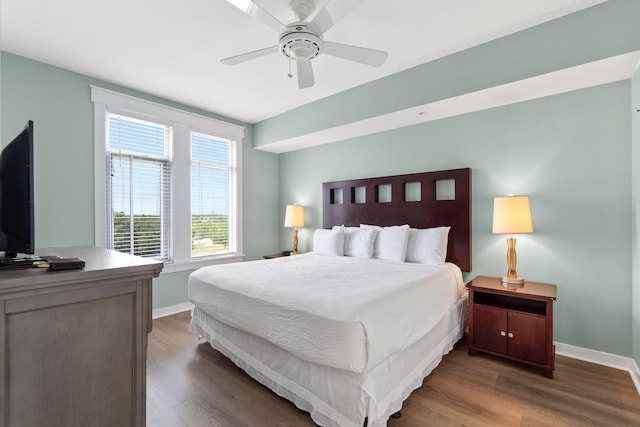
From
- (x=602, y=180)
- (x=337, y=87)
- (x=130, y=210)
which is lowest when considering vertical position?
(x=130, y=210)

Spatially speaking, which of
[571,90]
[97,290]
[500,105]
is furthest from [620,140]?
[97,290]

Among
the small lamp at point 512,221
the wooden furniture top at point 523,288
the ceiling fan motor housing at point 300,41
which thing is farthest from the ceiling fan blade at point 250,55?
the wooden furniture top at point 523,288

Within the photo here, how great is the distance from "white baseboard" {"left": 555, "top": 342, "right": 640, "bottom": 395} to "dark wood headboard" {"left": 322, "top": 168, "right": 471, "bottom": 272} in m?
1.02

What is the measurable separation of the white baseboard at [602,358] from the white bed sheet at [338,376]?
1038 mm

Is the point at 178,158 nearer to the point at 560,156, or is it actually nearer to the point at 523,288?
the point at 523,288

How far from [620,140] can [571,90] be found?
0.59m

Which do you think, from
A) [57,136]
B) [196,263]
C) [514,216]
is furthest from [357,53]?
[196,263]

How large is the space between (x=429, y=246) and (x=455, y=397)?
147 cm

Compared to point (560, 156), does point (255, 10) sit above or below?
above

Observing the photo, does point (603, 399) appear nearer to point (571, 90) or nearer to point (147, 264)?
point (571, 90)

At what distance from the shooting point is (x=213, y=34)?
97.2 inches

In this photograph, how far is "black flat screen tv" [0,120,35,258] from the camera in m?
0.99

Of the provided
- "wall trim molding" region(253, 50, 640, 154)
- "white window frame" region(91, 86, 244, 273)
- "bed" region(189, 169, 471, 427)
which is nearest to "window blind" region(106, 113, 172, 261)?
"white window frame" region(91, 86, 244, 273)

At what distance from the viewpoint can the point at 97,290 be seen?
3.19 ft
